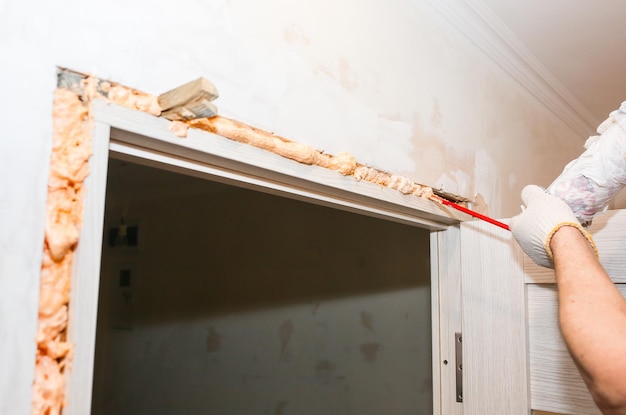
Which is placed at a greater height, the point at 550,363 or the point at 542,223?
the point at 542,223

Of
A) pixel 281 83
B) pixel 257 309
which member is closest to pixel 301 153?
pixel 281 83

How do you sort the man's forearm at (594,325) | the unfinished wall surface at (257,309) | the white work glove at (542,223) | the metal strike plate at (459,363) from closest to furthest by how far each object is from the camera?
the man's forearm at (594,325)
the white work glove at (542,223)
the metal strike plate at (459,363)
the unfinished wall surface at (257,309)

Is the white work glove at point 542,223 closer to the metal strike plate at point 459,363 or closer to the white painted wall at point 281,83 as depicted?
the white painted wall at point 281,83

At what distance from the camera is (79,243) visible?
586 mm

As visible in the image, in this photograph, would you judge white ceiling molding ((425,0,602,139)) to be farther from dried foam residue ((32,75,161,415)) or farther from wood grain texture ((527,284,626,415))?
dried foam residue ((32,75,161,415))

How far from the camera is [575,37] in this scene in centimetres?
159

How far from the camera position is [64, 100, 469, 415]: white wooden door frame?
1.92 feet

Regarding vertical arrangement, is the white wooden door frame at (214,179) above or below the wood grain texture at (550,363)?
above

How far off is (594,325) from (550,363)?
0.45 meters

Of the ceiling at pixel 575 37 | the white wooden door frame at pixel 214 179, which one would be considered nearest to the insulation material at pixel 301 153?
the white wooden door frame at pixel 214 179

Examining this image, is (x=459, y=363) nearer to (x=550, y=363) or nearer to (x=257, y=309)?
(x=550, y=363)

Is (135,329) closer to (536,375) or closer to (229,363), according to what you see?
(229,363)

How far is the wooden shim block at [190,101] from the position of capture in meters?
0.59

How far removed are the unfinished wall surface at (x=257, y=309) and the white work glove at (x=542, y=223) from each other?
3.79 ft
